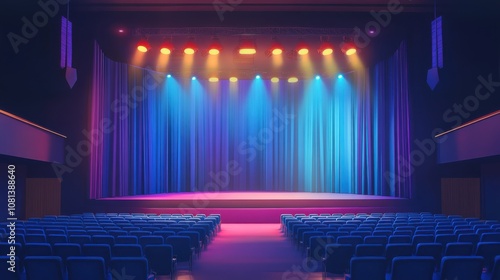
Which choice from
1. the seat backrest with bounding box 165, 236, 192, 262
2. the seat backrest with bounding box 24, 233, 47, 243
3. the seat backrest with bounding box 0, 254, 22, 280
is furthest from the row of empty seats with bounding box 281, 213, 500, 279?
the seat backrest with bounding box 24, 233, 47, 243

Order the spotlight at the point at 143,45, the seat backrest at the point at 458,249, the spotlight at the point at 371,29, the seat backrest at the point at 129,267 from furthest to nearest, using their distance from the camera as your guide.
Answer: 1. the spotlight at the point at 143,45
2. the spotlight at the point at 371,29
3. the seat backrest at the point at 458,249
4. the seat backrest at the point at 129,267

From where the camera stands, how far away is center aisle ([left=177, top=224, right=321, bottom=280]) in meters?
6.44

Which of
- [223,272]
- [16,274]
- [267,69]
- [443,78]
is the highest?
[267,69]

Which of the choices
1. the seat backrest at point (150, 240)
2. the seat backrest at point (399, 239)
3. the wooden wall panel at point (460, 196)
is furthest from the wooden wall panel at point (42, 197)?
→ the wooden wall panel at point (460, 196)

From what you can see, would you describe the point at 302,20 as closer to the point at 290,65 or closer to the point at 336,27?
the point at 336,27

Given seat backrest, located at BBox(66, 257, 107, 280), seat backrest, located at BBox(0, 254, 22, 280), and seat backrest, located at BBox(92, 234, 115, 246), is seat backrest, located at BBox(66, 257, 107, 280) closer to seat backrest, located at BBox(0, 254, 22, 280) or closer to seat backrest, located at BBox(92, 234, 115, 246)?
seat backrest, located at BBox(0, 254, 22, 280)

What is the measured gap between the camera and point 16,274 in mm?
4566

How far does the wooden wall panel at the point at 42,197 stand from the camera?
14.7 m

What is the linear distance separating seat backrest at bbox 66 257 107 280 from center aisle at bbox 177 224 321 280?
1984 mm

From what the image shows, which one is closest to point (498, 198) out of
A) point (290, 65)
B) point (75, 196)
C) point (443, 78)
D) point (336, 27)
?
point (443, 78)

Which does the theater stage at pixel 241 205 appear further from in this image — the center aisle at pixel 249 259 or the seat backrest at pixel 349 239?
the seat backrest at pixel 349 239

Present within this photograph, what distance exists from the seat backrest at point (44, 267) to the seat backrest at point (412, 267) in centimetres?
315

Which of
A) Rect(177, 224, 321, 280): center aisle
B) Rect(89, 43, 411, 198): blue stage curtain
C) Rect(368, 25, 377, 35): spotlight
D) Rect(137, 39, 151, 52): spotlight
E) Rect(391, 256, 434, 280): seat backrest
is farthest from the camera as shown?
Rect(89, 43, 411, 198): blue stage curtain

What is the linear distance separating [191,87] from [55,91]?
6.94m
